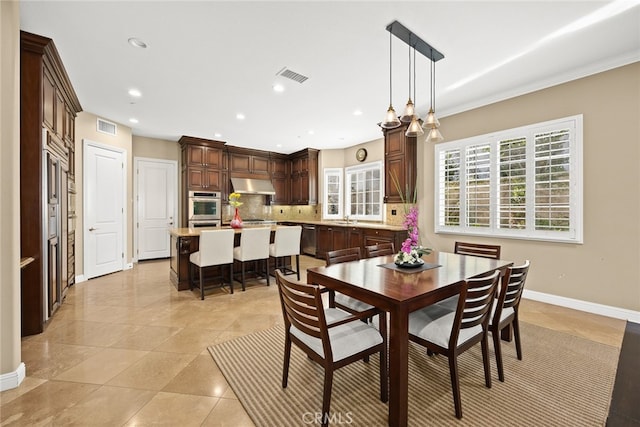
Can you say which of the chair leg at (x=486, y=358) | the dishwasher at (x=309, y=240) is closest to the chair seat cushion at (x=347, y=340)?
the chair leg at (x=486, y=358)

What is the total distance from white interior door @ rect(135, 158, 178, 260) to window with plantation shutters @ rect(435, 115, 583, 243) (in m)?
5.96

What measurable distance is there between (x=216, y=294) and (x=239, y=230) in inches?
38.7

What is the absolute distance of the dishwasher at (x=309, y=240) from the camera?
22.7 feet

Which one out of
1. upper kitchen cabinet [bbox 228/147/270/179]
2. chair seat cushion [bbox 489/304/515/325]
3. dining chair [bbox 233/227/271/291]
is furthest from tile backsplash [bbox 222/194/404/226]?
chair seat cushion [bbox 489/304/515/325]

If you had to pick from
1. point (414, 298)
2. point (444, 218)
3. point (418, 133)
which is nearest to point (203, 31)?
point (418, 133)

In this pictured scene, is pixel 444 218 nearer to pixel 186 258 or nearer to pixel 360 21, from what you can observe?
pixel 360 21

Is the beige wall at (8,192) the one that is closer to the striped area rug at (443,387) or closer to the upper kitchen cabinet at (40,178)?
the upper kitchen cabinet at (40,178)

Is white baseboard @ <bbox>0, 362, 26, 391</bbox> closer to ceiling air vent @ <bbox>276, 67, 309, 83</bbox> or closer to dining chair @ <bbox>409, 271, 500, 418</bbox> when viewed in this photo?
dining chair @ <bbox>409, 271, 500, 418</bbox>

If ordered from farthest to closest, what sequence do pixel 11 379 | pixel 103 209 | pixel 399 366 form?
pixel 103 209, pixel 11 379, pixel 399 366

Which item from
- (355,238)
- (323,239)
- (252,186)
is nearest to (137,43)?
(355,238)

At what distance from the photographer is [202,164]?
6445 millimetres

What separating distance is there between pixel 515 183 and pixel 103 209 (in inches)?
266

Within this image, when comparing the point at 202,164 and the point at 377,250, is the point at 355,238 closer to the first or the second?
the point at 377,250

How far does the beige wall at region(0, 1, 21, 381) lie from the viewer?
187 cm
